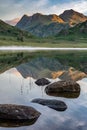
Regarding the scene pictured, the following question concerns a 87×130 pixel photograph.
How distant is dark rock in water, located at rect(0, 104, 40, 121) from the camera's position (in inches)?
662

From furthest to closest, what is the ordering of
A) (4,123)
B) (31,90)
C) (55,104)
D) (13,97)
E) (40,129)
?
(31,90) → (13,97) → (55,104) → (4,123) → (40,129)

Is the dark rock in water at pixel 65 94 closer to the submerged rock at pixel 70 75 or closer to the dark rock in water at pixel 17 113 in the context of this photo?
the dark rock in water at pixel 17 113

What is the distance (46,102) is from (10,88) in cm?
746

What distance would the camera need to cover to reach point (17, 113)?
55.3ft

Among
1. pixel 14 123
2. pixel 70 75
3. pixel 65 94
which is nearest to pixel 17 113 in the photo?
pixel 14 123

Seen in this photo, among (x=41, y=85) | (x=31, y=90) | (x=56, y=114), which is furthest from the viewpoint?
(x=41, y=85)

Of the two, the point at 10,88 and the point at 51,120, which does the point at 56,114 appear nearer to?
the point at 51,120

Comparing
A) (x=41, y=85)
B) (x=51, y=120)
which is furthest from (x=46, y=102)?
(x=41, y=85)

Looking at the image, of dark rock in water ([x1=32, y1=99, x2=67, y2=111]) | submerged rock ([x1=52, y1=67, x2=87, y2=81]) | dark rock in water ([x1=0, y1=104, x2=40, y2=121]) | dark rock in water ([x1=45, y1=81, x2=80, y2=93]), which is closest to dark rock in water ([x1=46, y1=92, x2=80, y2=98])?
dark rock in water ([x1=45, y1=81, x2=80, y2=93])

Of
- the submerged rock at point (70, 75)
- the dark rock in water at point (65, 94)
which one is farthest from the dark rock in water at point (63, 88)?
the submerged rock at point (70, 75)

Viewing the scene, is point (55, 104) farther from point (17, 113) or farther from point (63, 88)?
point (63, 88)

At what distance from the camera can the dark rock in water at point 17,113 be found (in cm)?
1681

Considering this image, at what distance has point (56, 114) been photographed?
18094 mm

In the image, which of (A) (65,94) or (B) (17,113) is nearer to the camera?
(B) (17,113)
